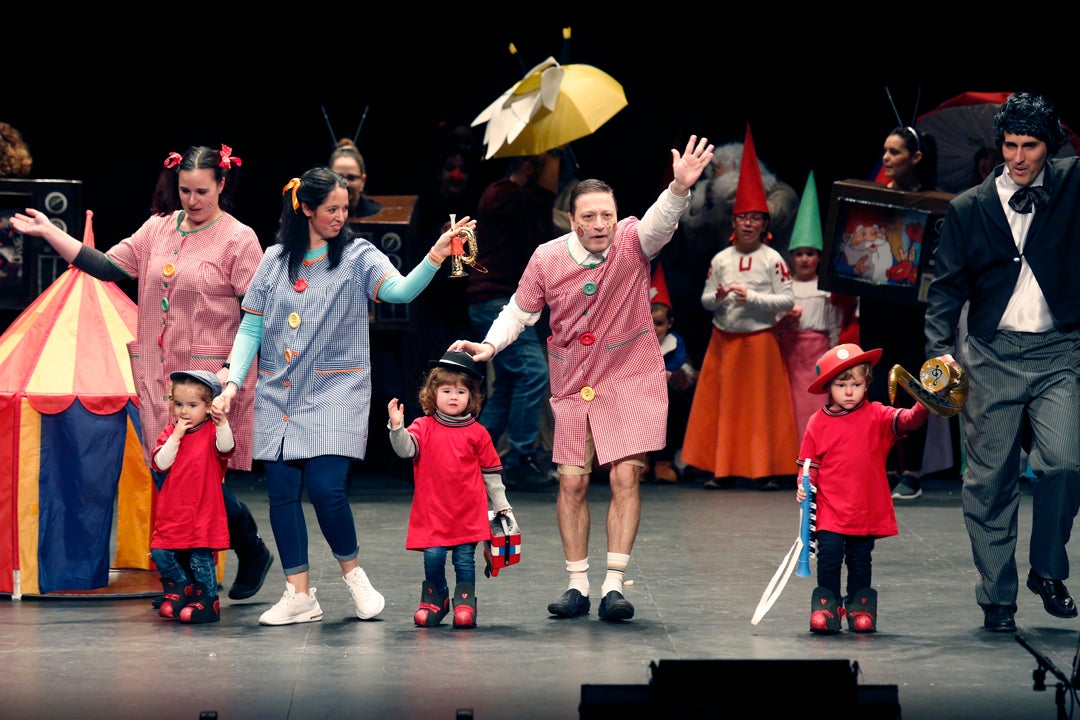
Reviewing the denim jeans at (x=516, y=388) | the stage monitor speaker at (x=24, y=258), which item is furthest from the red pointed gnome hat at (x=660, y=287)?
the stage monitor speaker at (x=24, y=258)

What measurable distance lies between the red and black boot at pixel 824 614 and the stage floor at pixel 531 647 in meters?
0.06

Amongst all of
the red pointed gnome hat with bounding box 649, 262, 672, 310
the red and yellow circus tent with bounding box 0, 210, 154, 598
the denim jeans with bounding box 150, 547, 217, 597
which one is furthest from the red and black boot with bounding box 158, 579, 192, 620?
the red pointed gnome hat with bounding box 649, 262, 672, 310

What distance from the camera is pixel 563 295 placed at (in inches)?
240

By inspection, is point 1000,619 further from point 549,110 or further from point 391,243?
point 391,243

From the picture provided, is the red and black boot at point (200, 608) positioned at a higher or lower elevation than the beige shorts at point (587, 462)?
lower

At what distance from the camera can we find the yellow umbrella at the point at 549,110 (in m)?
8.24

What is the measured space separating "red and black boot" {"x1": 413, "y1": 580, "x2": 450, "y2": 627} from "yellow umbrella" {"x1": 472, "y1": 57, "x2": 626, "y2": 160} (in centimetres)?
290

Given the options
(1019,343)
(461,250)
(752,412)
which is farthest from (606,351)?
(752,412)

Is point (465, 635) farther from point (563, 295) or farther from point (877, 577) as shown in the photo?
point (877, 577)

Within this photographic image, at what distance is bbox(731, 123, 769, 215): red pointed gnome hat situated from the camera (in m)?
9.02

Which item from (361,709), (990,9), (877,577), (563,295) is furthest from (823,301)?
(361,709)

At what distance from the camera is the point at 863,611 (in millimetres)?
5727

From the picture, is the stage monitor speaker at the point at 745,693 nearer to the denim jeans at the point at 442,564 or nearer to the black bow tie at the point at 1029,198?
the denim jeans at the point at 442,564

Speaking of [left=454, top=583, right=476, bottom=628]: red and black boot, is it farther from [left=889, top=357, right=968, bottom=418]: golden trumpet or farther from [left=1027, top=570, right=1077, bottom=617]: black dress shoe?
[left=1027, top=570, right=1077, bottom=617]: black dress shoe
